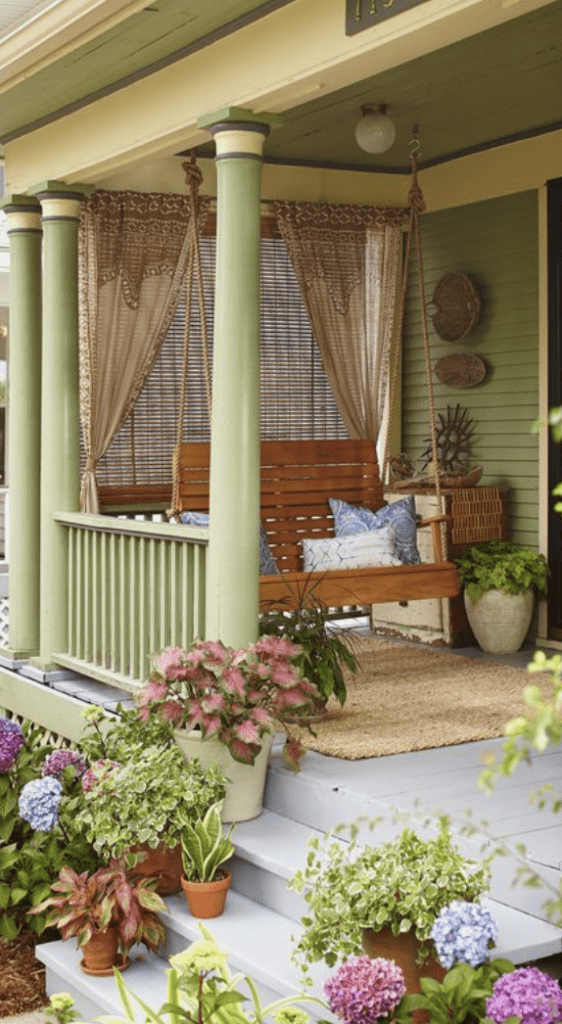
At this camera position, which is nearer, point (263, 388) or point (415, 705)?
point (415, 705)

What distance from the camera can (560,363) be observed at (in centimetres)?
686

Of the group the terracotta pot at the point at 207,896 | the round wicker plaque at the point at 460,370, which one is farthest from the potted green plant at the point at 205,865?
the round wicker plaque at the point at 460,370

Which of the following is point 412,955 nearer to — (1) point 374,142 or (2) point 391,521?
(2) point 391,521

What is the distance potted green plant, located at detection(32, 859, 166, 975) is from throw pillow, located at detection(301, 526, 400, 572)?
2.56m

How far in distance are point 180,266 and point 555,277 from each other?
1.87 meters

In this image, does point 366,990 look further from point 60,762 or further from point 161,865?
point 60,762

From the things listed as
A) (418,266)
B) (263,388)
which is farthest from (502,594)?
(263,388)

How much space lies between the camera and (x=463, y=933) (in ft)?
10.5

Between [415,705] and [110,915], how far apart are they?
177 cm

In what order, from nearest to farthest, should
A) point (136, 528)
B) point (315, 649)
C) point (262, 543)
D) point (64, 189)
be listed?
point (315, 649) < point (136, 528) < point (64, 189) < point (262, 543)

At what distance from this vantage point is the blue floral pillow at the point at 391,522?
22.3 feet

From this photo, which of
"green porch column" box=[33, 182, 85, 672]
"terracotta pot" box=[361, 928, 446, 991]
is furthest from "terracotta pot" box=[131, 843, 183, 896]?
"green porch column" box=[33, 182, 85, 672]

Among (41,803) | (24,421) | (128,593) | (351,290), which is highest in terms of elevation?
(351,290)

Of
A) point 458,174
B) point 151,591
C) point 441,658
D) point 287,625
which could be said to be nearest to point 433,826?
point 287,625
